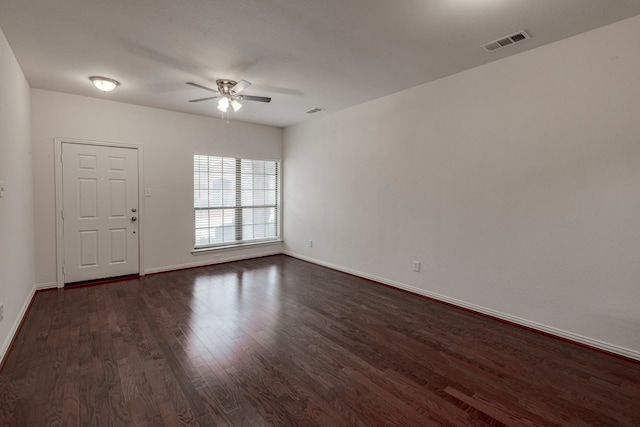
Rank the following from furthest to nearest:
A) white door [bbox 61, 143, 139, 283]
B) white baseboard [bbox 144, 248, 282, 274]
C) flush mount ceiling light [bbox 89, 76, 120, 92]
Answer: white baseboard [bbox 144, 248, 282, 274]
white door [bbox 61, 143, 139, 283]
flush mount ceiling light [bbox 89, 76, 120, 92]

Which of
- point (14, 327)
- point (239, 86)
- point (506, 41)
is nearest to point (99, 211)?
point (14, 327)

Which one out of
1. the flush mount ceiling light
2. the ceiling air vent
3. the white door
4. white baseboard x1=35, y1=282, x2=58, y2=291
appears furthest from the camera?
the white door

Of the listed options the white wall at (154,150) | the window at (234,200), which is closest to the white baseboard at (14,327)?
the white wall at (154,150)

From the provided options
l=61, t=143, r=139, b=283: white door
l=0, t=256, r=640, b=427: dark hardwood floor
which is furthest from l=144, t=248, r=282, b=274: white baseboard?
l=0, t=256, r=640, b=427: dark hardwood floor

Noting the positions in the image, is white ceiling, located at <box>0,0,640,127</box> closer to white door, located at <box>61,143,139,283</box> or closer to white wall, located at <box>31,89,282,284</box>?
white wall, located at <box>31,89,282,284</box>

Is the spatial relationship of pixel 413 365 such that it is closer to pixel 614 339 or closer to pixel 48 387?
pixel 614 339

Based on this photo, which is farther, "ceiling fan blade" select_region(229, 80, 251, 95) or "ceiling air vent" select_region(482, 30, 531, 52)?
"ceiling fan blade" select_region(229, 80, 251, 95)

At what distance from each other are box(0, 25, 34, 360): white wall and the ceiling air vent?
14.3ft

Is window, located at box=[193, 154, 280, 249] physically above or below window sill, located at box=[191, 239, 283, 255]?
above

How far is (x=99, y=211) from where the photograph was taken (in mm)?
4602

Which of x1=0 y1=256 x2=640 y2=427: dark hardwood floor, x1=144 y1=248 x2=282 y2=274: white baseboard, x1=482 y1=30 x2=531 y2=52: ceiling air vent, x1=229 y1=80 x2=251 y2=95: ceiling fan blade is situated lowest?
x1=0 y1=256 x2=640 y2=427: dark hardwood floor

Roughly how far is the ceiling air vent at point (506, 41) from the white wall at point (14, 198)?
14.3 feet

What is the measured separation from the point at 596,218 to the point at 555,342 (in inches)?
46.9

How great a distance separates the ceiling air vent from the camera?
8.98 ft
